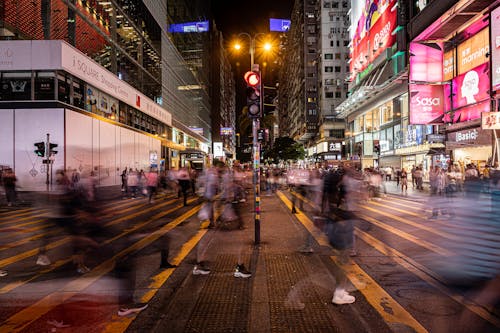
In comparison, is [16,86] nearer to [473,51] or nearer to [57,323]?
[57,323]

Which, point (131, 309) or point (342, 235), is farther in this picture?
point (342, 235)

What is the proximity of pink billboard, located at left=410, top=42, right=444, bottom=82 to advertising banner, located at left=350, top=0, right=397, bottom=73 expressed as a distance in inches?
286

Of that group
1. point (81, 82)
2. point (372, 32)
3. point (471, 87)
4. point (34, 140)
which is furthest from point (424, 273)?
point (372, 32)

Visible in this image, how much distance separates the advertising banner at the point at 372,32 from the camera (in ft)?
123

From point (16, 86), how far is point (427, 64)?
29996 millimetres

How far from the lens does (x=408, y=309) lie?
469 cm

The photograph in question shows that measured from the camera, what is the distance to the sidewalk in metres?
4.24

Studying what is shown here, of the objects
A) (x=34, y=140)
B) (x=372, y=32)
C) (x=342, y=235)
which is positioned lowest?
(x=342, y=235)

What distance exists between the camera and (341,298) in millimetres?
4891

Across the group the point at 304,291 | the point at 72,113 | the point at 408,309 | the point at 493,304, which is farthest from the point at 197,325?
the point at 72,113

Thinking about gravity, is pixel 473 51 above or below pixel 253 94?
above

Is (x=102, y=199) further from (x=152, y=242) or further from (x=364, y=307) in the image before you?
(x=364, y=307)

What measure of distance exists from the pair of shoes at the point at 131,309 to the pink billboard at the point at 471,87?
82.8ft

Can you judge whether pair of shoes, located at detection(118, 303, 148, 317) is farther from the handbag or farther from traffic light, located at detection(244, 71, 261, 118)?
traffic light, located at detection(244, 71, 261, 118)
